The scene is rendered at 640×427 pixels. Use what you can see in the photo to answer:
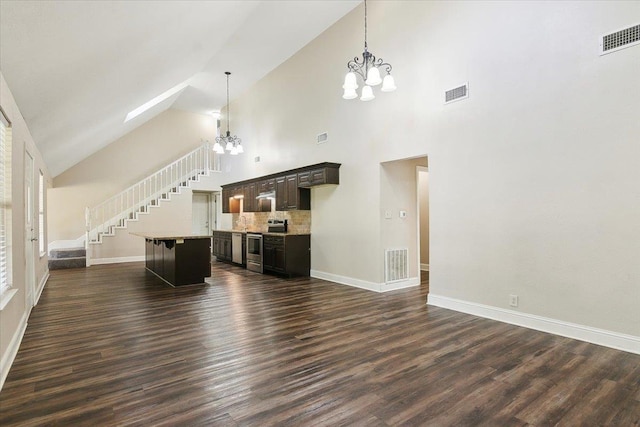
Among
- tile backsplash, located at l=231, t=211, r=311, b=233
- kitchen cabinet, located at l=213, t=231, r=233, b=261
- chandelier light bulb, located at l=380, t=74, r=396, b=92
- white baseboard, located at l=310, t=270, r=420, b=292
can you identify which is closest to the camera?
chandelier light bulb, located at l=380, t=74, r=396, b=92

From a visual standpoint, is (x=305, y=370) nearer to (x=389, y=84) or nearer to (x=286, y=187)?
(x=389, y=84)

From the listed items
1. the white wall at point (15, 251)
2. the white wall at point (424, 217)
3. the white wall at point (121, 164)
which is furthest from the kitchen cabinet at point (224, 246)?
the white wall at point (15, 251)

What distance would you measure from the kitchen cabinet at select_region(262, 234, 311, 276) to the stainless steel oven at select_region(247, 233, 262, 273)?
361 mm

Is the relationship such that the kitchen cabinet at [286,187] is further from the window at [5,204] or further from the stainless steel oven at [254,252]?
the window at [5,204]

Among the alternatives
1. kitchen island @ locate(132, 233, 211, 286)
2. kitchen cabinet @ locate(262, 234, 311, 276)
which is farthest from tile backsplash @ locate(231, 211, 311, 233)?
kitchen island @ locate(132, 233, 211, 286)

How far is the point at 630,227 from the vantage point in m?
3.16

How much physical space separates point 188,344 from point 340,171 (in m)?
4.12

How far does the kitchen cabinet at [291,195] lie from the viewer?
7121 mm

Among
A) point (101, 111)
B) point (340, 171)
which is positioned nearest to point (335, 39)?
point (340, 171)

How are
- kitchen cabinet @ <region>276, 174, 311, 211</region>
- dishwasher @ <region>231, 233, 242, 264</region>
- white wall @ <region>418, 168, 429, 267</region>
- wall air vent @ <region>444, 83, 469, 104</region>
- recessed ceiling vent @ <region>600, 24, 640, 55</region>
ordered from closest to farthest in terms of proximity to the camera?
recessed ceiling vent @ <region>600, 24, 640, 55</region> < wall air vent @ <region>444, 83, 469, 104</region> < kitchen cabinet @ <region>276, 174, 311, 211</region> < white wall @ <region>418, 168, 429, 267</region> < dishwasher @ <region>231, 233, 242, 264</region>

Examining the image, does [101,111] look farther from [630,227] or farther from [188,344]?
[630,227]

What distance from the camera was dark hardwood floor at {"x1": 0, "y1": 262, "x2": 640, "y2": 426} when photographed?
2.15 meters

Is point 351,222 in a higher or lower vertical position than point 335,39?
lower

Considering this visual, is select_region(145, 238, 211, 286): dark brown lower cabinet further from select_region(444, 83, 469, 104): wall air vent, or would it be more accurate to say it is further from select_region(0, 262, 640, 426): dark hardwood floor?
select_region(444, 83, 469, 104): wall air vent
